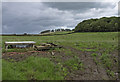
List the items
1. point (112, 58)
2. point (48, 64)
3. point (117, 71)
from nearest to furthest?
point (48, 64)
point (117, 71)
point (112, 58)

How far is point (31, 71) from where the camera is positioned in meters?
8.08

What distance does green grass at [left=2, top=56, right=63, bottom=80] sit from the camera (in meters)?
7.49

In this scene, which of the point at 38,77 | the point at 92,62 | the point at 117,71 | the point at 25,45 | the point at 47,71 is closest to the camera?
the point at 38,77

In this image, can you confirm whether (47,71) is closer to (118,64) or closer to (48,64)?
(48,64)

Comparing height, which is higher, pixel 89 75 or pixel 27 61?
pixel 27 61

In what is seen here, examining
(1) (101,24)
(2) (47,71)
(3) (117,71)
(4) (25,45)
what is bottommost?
(3) (117,71)

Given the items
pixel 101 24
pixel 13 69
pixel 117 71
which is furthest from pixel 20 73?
pixel 101 24

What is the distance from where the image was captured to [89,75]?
29.2 feet

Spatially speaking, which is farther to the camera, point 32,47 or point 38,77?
point 32,47

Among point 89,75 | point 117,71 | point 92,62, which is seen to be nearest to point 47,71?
point 89,75

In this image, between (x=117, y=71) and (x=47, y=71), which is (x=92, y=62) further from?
(x=47, y=71)

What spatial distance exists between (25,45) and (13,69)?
23.6 feet

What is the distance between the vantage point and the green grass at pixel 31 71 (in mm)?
7488

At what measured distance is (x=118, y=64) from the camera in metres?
11.2
